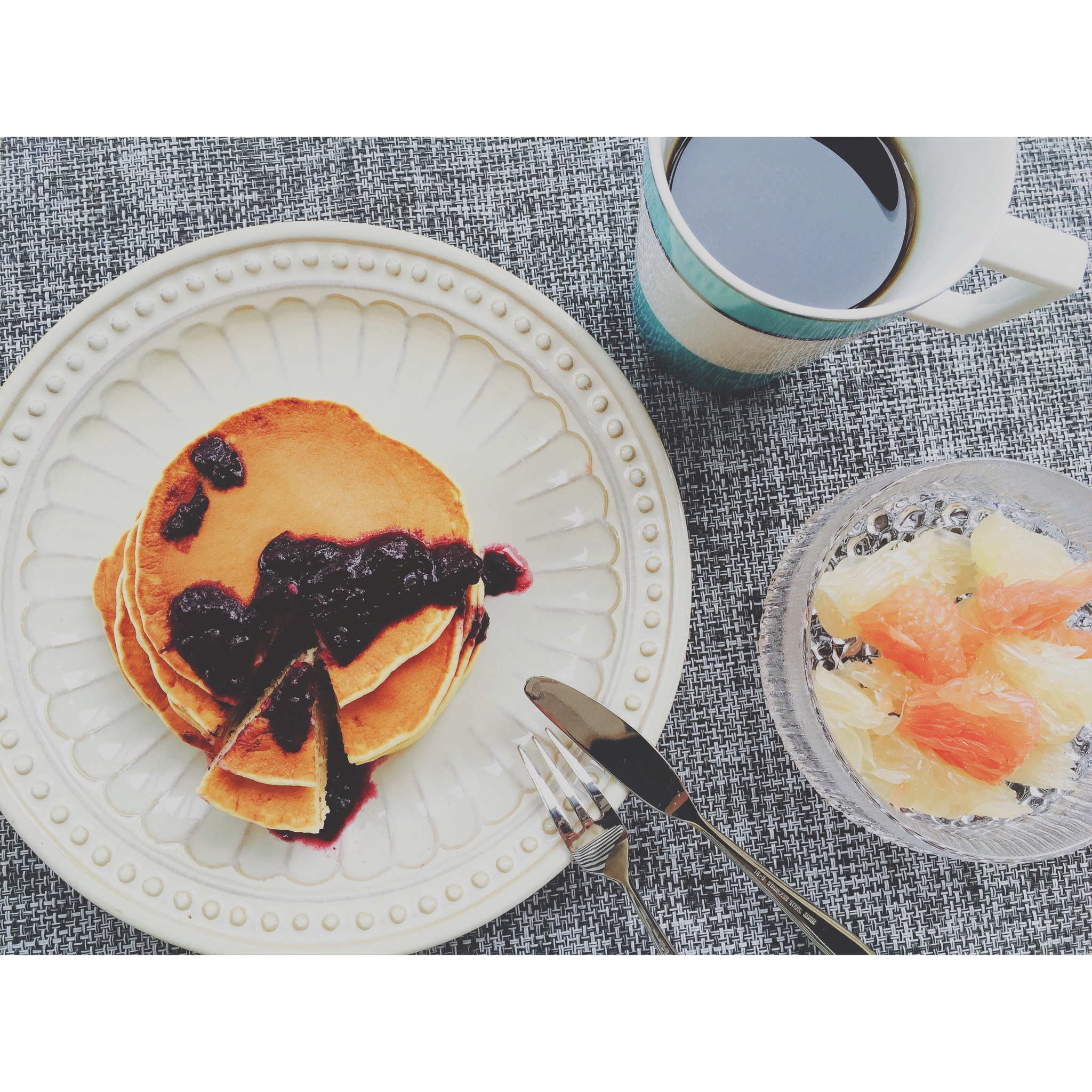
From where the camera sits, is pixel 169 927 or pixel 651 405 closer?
pixel 169 927

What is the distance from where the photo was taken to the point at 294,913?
4.66ft

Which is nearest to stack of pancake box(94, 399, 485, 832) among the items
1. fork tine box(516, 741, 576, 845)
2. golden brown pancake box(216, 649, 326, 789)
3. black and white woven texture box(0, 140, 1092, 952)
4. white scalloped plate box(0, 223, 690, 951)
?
golden brown pancake box(216, 649, 326, 789)

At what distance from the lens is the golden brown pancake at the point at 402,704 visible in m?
1.38

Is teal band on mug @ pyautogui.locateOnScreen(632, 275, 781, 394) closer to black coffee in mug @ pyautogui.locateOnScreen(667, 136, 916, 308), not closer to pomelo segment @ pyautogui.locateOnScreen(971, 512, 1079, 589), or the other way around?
black coffee in mug @ pyautogui.locateOnScreen(667, 136, 916, 308)

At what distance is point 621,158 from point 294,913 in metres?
1.47

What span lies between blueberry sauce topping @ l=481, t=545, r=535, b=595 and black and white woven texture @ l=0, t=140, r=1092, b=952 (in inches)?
12.5

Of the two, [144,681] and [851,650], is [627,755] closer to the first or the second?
[851,650]

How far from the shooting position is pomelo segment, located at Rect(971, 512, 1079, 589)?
1.27 m

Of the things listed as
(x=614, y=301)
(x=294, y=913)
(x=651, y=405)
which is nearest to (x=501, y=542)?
(x=651, y=405)

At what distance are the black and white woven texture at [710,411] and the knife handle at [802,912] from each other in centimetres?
14

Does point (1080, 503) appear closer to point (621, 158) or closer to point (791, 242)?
point (791, 242)

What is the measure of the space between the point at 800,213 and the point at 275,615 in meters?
1.04

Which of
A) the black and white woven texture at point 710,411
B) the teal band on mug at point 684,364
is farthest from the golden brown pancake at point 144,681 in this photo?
the teal band on mug at point 684,364

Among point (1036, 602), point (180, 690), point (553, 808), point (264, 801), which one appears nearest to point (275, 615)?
point (180, 690)
